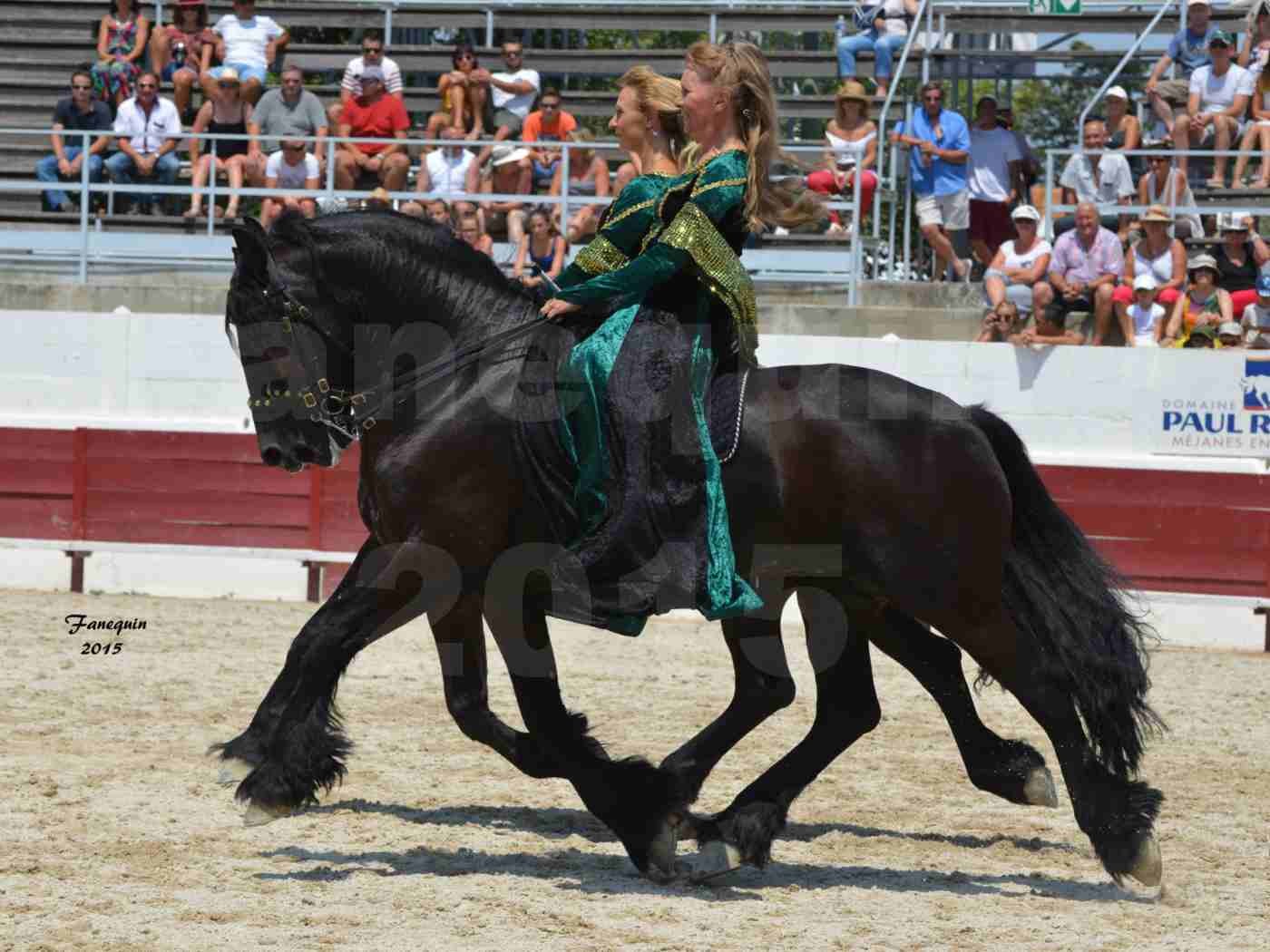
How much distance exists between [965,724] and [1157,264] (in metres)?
7.10

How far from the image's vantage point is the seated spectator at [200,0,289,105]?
51.4ft

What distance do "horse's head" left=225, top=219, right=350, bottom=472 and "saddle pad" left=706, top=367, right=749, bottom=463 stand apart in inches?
41.0

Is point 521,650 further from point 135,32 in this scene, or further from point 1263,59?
point 135,32

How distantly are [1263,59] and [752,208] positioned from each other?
9.69 meters

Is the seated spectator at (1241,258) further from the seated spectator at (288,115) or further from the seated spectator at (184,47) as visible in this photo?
the seated spectator at (184,47)

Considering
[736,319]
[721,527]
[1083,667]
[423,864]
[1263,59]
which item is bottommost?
[423,864]

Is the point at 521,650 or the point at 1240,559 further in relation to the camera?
the point at 1240,559

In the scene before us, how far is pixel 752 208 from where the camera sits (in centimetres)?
512

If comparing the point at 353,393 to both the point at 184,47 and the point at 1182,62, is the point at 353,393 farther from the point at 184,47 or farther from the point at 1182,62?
the point at 184,47

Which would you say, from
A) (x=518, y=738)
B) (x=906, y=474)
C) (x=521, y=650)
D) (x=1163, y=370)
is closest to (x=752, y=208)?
(x=906, y=474)

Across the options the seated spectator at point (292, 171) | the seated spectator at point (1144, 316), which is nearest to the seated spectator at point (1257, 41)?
the seated spectator at point (1144, 316)

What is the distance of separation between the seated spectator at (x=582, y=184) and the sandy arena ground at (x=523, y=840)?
16.0 ft

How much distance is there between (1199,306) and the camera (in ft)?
38.9

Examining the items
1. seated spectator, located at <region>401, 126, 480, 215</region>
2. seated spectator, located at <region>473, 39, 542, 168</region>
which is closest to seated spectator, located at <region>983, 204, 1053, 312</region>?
seated spectator, located at <region>401, 126, 480, 215</region>
